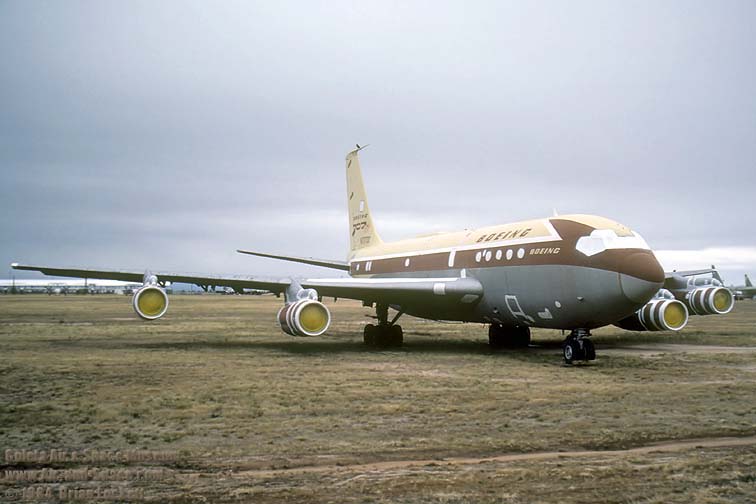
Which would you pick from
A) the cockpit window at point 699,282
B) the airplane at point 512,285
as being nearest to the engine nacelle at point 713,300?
the airplane at point 512,285

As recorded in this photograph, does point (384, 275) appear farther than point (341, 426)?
Yes

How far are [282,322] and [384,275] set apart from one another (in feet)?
23.9

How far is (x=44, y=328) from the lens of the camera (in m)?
29.4

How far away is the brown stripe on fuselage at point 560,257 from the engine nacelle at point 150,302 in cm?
848

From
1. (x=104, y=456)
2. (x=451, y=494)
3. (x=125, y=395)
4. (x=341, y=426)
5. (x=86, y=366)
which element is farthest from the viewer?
(x=86, y=366)

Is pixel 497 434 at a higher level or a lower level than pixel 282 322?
lower

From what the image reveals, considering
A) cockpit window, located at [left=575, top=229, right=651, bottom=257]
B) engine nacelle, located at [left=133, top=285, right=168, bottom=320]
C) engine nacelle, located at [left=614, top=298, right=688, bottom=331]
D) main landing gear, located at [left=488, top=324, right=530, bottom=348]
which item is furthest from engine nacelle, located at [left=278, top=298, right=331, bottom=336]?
engine nacelle, located at [left=614, top=298, right=688, bottom=331]

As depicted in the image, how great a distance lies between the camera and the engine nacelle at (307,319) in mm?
18797

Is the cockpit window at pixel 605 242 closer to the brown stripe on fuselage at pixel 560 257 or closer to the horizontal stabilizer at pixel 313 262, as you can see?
the brown stripe on fuselage at pixel 560 257

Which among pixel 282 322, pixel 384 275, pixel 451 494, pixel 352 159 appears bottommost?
pixel 451 494

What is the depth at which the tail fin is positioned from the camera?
97.4 feet

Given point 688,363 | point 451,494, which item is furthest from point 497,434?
point 688,363

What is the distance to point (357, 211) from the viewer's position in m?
30.7

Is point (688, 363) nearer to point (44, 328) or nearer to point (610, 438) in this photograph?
point (610, 438)
